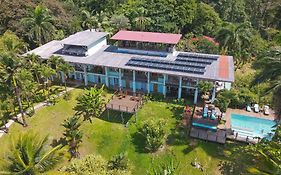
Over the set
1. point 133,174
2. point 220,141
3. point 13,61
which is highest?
point 13,61

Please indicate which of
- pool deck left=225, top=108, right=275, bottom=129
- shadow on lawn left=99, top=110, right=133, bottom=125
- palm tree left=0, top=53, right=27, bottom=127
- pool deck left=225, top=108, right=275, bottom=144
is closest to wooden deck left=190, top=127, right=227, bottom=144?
pool deck left=225, top=108, right=275, bottom=144

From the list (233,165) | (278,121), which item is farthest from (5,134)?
(278,121)

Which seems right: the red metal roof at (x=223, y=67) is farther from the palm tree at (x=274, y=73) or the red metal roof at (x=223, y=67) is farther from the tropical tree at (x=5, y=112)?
the tropical tree at (x=5, y=112)

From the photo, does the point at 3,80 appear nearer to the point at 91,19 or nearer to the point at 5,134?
the point at 5,134

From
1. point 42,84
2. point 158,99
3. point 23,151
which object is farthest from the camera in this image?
point 42,84

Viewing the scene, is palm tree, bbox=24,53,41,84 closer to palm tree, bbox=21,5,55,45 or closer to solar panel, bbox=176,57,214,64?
palm tree, bbox=21,5,55,45

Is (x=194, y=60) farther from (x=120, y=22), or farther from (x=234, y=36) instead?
(x=120, y=22)
